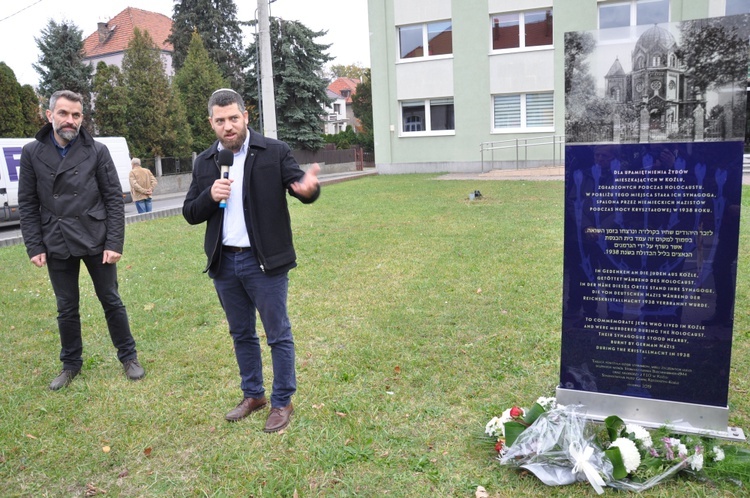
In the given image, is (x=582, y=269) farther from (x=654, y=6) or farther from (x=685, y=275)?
(x=654, y=6)

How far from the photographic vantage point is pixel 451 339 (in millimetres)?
5441

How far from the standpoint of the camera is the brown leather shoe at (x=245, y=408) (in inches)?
158

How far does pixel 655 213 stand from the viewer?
11.1 feet

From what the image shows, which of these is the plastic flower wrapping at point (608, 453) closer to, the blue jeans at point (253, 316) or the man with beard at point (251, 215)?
the blue jeans at point (253, 316)

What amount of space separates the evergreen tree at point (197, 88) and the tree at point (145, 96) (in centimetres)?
341

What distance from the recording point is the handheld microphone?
3.53 m

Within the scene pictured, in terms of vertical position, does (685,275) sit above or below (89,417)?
above

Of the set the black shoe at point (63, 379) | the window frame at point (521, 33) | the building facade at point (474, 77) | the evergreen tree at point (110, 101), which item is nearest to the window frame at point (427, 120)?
the building facade at point (474, 77)

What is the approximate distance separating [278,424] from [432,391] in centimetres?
116

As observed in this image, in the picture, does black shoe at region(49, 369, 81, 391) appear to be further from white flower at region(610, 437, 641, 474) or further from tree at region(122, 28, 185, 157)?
tree at region(122, 28, 185, 157)

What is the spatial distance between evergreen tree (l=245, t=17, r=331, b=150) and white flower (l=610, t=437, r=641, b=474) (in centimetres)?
3733

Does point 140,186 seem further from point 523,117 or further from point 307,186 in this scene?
point 523,117

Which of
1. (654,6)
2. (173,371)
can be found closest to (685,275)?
(173,371)

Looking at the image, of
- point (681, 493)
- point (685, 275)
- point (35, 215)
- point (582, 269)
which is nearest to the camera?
point (681, 493)
